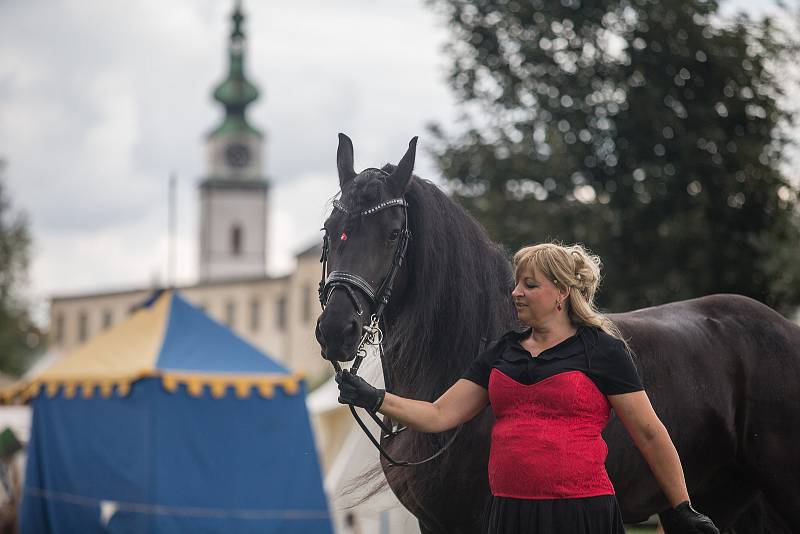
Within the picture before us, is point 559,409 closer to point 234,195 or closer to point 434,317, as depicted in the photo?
point 434,317

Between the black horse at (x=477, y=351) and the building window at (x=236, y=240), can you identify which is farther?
the building window at (x=236, y=240)

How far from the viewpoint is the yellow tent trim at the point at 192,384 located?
30.9 feet

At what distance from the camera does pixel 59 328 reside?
90875 mm

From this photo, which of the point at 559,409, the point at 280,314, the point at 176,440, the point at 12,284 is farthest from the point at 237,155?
the point at 559,409

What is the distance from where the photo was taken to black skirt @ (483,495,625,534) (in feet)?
9.63

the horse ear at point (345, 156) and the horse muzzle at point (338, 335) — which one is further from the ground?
the horse ear at point (345, 156)

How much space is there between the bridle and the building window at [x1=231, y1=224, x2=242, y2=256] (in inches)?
3574

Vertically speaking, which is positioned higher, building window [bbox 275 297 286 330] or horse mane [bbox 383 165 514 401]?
horse mane [bbox 383 165 514 401]

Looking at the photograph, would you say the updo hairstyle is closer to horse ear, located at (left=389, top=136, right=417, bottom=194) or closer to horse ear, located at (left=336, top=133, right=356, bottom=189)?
horse ear, located at (left=389, top=136, right=417, bottom=194)

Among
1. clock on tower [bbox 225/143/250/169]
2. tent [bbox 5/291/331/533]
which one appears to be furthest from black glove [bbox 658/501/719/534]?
clock on tower [bbox 225/143/250/169]

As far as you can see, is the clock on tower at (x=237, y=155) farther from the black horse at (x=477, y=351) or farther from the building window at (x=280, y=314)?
the black horse at (x=477, y=351)

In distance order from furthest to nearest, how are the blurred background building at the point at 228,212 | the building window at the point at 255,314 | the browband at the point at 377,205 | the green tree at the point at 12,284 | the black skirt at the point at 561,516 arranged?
the blurred background building at the point at 228,212
the building window at the point at 255,314
the green tree at the point at 12,284
the browband at the point at 377,205
the black skirt at the point at 561,516

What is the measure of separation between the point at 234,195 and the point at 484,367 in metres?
92.8

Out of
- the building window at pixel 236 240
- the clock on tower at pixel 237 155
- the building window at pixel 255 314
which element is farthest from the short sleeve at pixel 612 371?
the clock on tower at pixel 237 155
